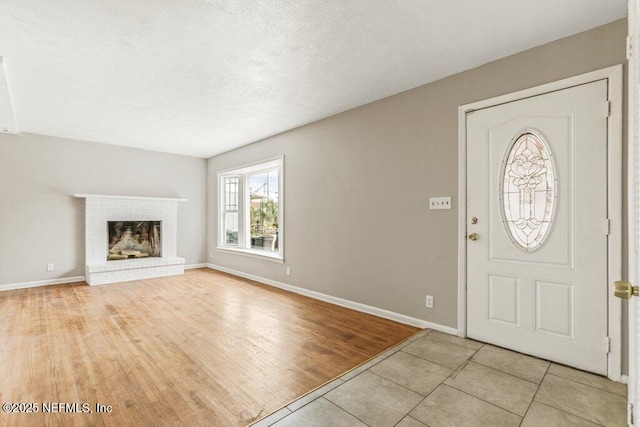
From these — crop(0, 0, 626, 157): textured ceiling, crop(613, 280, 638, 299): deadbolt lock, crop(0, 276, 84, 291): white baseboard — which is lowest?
crop(0, 276, 84, 291): white baseboard

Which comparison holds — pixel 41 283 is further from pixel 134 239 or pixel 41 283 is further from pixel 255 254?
pixel 255 254

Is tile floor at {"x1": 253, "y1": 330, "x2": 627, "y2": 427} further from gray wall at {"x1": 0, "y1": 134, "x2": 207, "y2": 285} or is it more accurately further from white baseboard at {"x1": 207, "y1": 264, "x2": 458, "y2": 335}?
gray wall at {"x1": 0, "y1": 134, "x2": 207, "y2": 285}

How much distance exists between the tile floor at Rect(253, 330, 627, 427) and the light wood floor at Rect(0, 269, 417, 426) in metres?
0.20

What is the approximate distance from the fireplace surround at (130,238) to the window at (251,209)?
96 cm

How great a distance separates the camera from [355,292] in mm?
3855

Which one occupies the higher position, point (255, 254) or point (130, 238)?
point (130, 238)

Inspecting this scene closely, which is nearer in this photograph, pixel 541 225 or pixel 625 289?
pixel 625 289

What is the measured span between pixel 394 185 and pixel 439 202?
22.3 inches

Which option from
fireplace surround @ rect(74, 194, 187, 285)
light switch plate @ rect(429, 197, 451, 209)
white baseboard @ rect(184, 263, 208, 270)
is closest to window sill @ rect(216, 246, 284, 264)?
white baseboard @ rect(184, 263, 208, 270)

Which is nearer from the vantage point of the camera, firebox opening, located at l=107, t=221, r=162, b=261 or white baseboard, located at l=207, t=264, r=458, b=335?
white baseboard, located at l=207, t=264, r=458, b=335

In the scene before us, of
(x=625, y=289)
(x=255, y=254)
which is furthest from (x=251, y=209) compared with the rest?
(x=625, y=289)

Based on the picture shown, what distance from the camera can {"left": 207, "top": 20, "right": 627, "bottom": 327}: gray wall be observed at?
261 cm

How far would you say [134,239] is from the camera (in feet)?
19.8

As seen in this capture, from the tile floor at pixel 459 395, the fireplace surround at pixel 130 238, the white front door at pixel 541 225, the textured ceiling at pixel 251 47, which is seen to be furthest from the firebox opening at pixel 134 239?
the white front door at pixel 541 225
